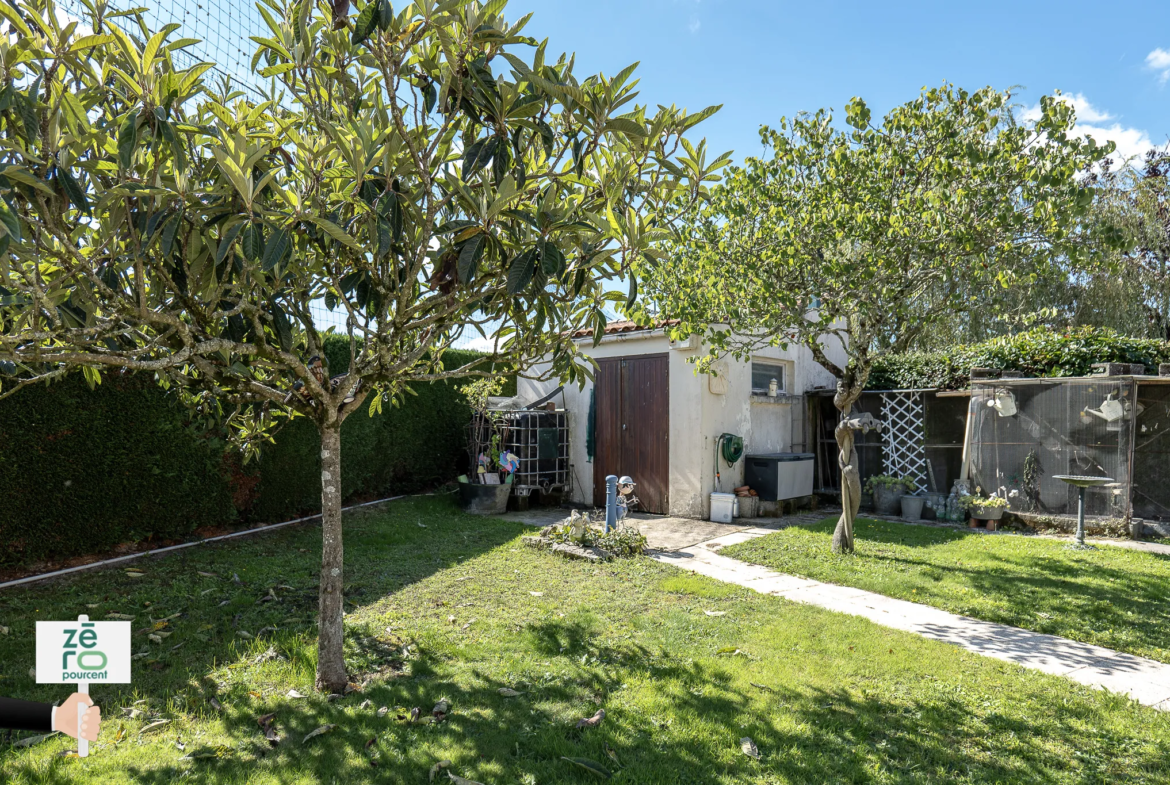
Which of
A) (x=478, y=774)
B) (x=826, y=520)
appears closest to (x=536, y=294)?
(x=478, y=774)

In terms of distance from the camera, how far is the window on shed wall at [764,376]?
1084 centimetres

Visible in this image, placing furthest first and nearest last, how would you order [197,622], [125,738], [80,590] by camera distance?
1. [80,590]
2. [197,622]
3. [125,738]

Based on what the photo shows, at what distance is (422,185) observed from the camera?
11.4 ft

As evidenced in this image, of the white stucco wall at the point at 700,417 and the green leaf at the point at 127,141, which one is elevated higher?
the green leaf at the point at 127,141

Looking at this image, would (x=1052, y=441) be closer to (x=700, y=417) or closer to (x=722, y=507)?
(x=722, y=507)

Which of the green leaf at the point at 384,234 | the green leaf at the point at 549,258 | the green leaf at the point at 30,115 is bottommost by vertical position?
the green leaf at the point at 549,258

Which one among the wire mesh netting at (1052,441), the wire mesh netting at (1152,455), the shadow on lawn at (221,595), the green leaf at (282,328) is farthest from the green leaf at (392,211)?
the wire mesh netting at (1152,455)

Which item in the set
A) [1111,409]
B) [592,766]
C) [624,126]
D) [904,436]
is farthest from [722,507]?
[624,126]

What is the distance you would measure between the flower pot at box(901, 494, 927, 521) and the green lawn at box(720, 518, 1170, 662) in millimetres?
1035

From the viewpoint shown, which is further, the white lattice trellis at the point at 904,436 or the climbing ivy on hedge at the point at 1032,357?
the white lattice trellis at the point at 904,436

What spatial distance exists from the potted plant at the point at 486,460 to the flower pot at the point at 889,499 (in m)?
5.66

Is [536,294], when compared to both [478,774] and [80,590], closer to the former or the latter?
[478,774]

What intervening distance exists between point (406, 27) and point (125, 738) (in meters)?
3.52

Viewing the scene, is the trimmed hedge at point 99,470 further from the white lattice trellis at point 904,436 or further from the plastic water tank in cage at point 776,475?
the white lattice trellis at point 904,436
